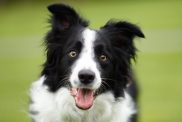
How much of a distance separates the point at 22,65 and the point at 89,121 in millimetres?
7746

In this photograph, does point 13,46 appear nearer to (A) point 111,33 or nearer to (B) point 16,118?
(B) point 16,118

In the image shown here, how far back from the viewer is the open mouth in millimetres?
7617

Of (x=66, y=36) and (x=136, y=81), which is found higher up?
(x=66, y=36)

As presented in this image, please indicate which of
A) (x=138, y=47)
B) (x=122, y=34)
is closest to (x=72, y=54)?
(x=122, y=34)

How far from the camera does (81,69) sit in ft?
24.4

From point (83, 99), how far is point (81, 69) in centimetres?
36

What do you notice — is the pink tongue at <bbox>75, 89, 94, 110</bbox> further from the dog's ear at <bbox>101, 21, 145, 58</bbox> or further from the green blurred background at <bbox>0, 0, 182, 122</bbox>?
the green blurred background at <bbox>0, 0, 182, 122</bbox>

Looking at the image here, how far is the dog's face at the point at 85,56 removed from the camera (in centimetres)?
759

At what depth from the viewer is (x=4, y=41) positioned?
17.8 meters

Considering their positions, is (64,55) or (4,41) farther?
(4,41)

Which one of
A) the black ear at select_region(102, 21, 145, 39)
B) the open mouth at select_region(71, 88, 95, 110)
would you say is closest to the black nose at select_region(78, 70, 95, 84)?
the open mouth at select_region(71, 88, 95, 110)

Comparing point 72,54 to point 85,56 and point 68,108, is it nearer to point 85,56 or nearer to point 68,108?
point 85,56

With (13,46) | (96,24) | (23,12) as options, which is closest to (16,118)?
(13,46)

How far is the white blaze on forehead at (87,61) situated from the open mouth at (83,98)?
0.37 ft
